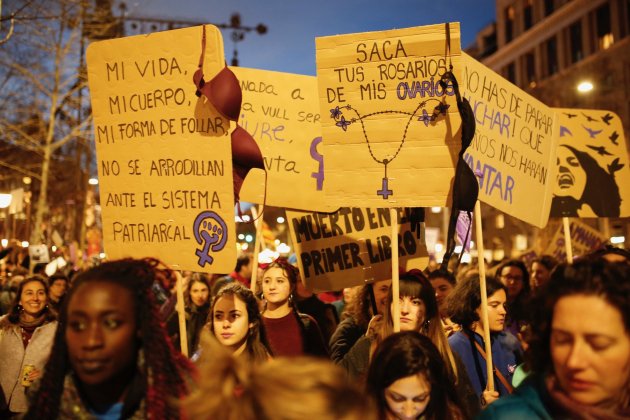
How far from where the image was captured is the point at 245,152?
13.4ft

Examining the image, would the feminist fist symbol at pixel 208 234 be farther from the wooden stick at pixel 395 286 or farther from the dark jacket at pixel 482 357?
the dark jacket at pixel 482 357

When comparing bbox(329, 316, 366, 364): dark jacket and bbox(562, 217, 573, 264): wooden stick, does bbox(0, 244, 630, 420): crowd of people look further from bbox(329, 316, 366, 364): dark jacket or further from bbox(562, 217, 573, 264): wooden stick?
bbox(562, 217, 573, 264): wooden stick

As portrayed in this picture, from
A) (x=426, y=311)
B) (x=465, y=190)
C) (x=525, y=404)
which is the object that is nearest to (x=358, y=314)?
(x=426, y=311)

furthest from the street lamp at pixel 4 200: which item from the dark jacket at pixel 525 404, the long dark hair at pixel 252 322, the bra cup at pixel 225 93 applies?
the dark jacket at pixel 525 404

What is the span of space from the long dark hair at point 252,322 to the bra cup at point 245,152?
0.79 m

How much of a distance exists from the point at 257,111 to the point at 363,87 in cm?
157

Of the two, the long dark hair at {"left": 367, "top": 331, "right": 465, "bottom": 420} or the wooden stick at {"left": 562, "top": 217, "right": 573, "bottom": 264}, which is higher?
the wooden stick at {"left": 562, "top": 217, "right": 573, "bottom": 264}

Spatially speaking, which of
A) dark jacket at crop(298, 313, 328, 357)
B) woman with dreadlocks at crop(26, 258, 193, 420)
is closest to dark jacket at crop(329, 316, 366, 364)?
dark jacket at crop(298, 313, 328, 357)

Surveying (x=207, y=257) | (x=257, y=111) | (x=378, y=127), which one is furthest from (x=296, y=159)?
(x=207, y=257)

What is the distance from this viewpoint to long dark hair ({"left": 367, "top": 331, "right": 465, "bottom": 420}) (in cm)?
285

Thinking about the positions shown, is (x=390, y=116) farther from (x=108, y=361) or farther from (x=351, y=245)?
(x=108, y=361)

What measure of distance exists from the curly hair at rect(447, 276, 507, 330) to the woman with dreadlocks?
8.54 ft

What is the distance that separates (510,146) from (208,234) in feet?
7.14

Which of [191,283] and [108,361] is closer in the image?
[108,361]
